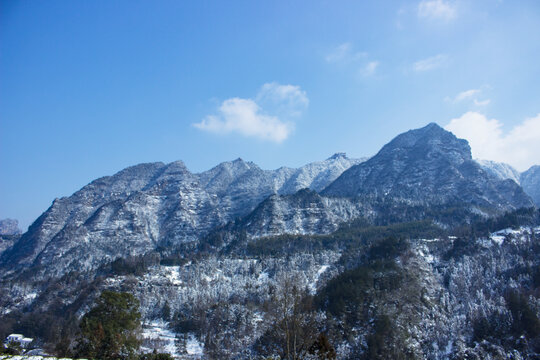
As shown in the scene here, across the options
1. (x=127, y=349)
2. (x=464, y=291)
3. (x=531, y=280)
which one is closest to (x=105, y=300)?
(x=127, y=349)

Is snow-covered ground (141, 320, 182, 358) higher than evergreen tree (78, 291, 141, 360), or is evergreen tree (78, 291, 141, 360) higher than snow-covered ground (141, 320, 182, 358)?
evergreen tree (78, 291, 141, 360)

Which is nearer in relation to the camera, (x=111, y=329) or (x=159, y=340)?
(x=111, y=329)

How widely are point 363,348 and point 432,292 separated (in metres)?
69.2

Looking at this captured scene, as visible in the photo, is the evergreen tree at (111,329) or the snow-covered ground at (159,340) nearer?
the evergreen tree at (111,329)

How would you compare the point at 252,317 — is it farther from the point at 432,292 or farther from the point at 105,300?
the point at 105,300

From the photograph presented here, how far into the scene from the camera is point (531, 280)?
178 metres

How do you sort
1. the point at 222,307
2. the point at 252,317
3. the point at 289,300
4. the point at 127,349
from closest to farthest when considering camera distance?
the point at 289,300
the point at 127,349
the point at 252,317
the point at 222,307

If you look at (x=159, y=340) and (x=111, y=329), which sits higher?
(x=111, y=329)

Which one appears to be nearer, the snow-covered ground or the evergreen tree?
the evergreen tree

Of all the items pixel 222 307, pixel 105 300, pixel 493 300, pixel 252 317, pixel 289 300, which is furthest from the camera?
pixel 222 307

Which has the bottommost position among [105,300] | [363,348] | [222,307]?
[363,348]

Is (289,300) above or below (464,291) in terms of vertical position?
above

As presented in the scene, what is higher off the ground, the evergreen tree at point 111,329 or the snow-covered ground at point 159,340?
the evergreen tree at point 111,329

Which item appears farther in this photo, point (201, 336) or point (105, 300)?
point (201, 336)
